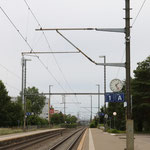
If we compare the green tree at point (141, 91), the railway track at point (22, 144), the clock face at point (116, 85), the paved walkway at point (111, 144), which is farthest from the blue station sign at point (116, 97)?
the green tree at point (141, 91)

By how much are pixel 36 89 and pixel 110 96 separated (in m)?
115

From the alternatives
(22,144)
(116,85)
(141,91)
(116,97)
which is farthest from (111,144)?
(141,91)

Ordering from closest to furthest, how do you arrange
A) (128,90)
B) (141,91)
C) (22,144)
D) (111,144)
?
(128,90) → (111,144) → (22,144) → (141,91)

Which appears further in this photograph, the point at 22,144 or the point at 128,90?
the point at 22,144

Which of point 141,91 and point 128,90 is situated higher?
point 141,91

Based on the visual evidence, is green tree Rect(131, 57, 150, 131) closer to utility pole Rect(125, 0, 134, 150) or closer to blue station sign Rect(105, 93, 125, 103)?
blue station sign Rect(105, 93, 125, 103)

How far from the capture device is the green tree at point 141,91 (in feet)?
156

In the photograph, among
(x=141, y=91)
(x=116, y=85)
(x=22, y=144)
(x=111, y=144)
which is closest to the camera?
(x=116, y=85)

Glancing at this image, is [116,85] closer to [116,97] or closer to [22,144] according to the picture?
[116,97]

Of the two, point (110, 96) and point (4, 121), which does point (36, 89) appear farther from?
point (110, 96)

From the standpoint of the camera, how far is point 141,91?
160 ft

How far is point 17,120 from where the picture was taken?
78.3 m

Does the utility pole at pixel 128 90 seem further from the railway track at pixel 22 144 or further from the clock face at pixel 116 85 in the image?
the railway track at pixel 22 144

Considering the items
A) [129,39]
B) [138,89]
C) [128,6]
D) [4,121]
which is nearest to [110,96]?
[129,39]
